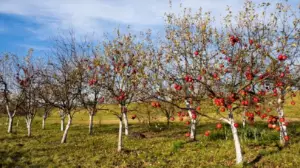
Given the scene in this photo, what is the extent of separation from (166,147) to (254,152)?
625 cm

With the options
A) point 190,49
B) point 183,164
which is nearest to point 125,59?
point 190,49

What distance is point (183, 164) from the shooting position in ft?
49.0

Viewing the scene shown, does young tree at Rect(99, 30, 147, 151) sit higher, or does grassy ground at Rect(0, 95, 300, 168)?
young tree at Rect(99, 30, 147, 151)

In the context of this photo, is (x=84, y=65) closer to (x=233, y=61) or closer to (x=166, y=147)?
(x=166, y=147)

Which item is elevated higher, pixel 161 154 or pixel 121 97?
pixel 121 97

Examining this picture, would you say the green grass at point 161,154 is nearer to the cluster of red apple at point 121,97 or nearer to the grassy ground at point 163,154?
the grassy ground at point 163,154

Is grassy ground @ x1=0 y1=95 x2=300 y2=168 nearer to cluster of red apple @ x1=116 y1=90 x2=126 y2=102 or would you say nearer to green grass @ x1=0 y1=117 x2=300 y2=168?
green grass @ x1=0 y1=117 x2=300 y2=168

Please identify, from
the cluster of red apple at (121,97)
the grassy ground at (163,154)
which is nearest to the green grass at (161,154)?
the grassy ground at (163,154)

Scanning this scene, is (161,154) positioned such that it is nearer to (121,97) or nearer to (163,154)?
(163,154)

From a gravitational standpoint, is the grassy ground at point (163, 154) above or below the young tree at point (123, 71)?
below

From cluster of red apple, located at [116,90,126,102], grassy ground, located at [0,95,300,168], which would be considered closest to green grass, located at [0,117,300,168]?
grassy ground, located at [0,95,300,168]

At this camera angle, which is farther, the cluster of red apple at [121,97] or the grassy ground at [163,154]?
the cluster of red apple at [121,97]

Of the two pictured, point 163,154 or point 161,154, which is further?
point 161,154

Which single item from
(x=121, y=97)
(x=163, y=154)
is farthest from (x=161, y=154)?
(x=121, y=97)
